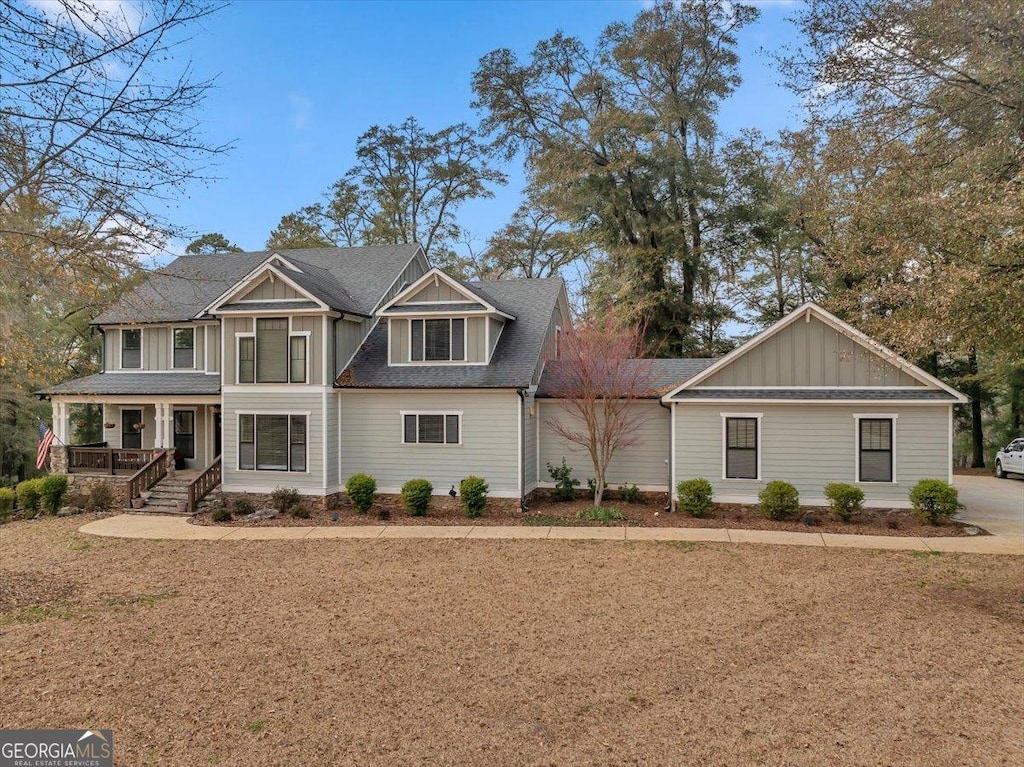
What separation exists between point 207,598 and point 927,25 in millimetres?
13278

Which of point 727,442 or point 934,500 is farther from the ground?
point 727,442

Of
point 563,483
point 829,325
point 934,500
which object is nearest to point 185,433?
point 563,483

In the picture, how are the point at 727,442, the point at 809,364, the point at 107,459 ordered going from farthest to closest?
the point at 107,459
the point at 727,442
the point at 809,364

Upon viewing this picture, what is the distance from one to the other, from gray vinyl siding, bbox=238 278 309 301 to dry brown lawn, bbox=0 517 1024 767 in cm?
792

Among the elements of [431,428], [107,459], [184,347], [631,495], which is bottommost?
[631,495]

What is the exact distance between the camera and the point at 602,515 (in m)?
14.5

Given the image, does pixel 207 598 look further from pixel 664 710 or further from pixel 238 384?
pixel 238 384

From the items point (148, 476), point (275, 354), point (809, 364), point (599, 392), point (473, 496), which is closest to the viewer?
point (809, 364)

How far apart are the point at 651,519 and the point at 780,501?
9.72ft

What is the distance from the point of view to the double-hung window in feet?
54.4

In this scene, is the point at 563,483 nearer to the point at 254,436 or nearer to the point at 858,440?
the point at 858,440

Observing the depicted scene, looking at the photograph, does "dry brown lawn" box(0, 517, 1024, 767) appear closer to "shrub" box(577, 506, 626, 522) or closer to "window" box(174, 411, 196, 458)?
"shrub" box(577, 506, 626, 522)

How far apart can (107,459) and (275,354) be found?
703 centimetres

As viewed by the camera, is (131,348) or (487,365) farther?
(131,348)
